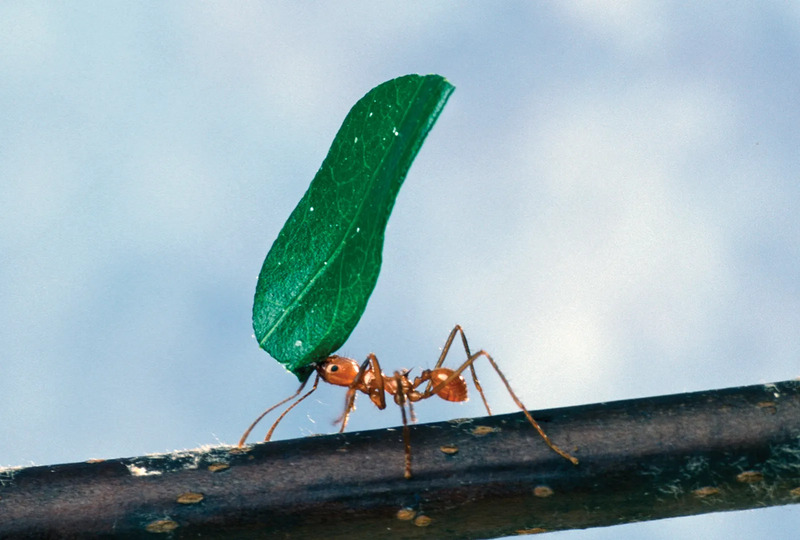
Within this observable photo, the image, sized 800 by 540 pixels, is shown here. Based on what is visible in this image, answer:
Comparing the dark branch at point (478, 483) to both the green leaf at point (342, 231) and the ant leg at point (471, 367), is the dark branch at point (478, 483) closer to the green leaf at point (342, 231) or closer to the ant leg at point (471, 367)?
the ant leg at point (471, 367)

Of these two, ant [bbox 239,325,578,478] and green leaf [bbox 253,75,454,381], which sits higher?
green leaf [bbox 253,75,454,381]

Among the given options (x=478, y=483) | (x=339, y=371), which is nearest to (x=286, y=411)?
(x=339, y=371)

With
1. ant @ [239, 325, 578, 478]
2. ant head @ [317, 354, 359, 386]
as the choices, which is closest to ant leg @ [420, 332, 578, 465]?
ant @ [239, 325, 578, 478]

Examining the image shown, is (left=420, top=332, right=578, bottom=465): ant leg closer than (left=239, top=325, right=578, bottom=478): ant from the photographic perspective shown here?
Yes

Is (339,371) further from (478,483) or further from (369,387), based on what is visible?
(478,483)

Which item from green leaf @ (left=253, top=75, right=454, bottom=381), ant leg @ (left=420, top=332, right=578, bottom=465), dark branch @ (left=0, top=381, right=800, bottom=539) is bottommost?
dark branch @ (left=0, top=381, right=800, bottom=539)

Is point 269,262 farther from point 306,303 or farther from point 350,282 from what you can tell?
point 350,282

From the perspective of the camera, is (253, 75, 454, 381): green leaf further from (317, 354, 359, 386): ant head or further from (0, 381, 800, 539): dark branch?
(0, 381, 800, 539): dark branch

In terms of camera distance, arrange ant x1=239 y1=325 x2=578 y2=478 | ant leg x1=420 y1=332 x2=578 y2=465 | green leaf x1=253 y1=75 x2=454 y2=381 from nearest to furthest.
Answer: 1. green leaf x1=253 y1=75 x2=454 y2=381
2. ant leg x1=420 y1=332 x2=578 y2=465
3. ant x1=239 y1=325 x2=578 y2=478
